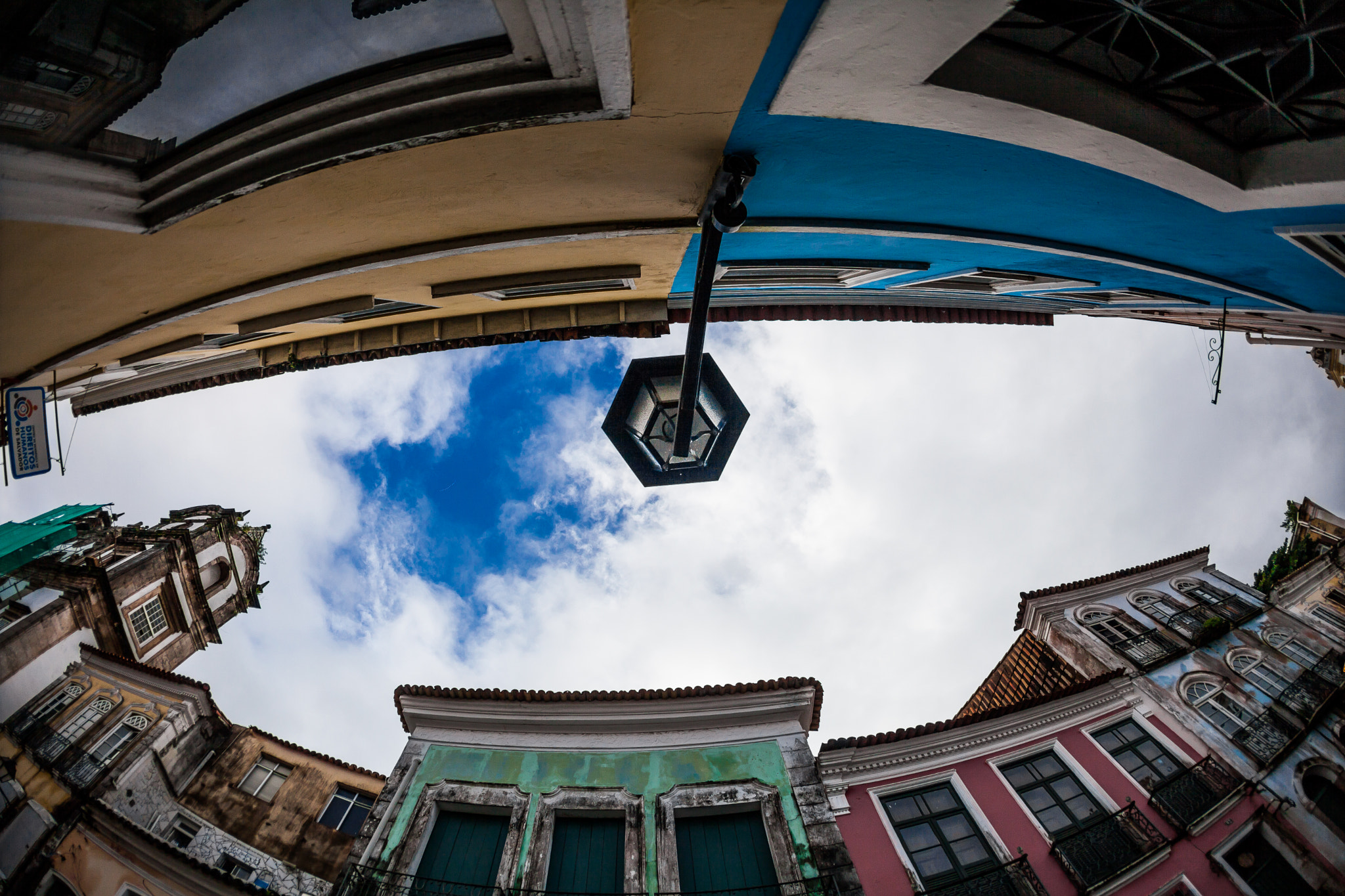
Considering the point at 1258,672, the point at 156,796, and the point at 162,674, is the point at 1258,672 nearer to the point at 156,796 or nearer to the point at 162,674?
the point at 156,796

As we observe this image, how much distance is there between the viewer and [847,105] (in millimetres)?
3438

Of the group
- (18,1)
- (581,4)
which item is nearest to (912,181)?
(581,4)

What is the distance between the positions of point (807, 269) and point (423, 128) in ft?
16.7

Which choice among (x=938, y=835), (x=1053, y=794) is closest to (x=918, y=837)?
(x=938, y=835)

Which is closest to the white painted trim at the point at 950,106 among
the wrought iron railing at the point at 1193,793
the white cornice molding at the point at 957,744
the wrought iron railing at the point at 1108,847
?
the white cornice molding at the point at 957,744

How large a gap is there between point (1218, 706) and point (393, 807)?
1870cm

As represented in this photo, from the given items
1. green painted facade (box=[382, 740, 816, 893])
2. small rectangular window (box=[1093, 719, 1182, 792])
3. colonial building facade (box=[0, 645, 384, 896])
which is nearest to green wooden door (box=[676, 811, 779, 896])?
green painted facade (box=[382, 740, 816, 893])

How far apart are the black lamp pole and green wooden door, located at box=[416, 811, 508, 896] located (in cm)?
801

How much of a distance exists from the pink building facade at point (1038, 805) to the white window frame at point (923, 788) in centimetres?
2

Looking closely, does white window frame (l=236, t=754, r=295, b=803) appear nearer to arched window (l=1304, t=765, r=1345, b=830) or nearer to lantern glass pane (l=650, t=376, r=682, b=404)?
lantern glass pane (l=650, t=376, r=682, b=404)

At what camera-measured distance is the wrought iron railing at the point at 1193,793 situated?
10211 millimetres

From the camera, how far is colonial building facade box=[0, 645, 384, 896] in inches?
452

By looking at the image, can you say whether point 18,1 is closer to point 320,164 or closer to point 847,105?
point 320,164

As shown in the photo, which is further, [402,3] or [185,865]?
[185,865]
